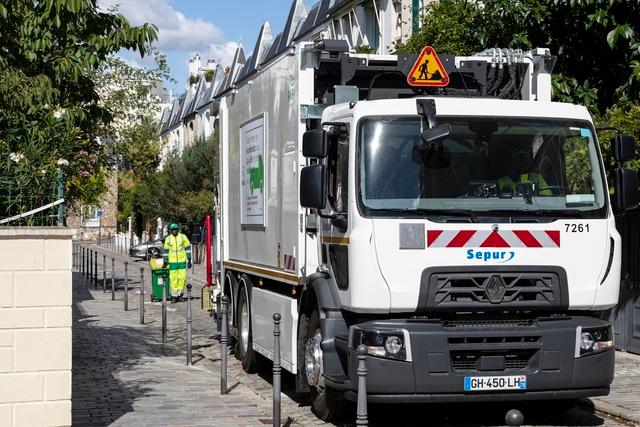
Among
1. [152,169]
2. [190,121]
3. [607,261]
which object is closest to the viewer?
[607,261]

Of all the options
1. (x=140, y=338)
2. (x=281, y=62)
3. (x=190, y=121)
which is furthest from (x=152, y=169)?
(x=281, y=62)

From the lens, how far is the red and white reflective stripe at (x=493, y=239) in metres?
8.48

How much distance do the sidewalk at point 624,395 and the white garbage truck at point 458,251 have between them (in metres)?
1.06

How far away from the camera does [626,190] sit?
29.8 ft

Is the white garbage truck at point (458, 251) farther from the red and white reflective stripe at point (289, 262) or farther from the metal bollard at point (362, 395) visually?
the metal bollard at point (362, 395)

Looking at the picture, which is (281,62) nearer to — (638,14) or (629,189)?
(629,189)

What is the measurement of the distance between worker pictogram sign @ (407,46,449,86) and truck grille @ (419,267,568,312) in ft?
8.02

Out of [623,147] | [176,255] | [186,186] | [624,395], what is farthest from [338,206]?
[186,186]

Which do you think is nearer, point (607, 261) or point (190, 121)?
point (607, 261)

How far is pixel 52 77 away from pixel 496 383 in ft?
17.6

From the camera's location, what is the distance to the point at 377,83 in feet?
35.0

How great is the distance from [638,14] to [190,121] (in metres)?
71.4

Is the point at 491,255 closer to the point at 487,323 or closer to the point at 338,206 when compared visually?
the point at 487,323

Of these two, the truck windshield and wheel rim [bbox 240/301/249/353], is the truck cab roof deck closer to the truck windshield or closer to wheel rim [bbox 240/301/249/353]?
the truck windshield
